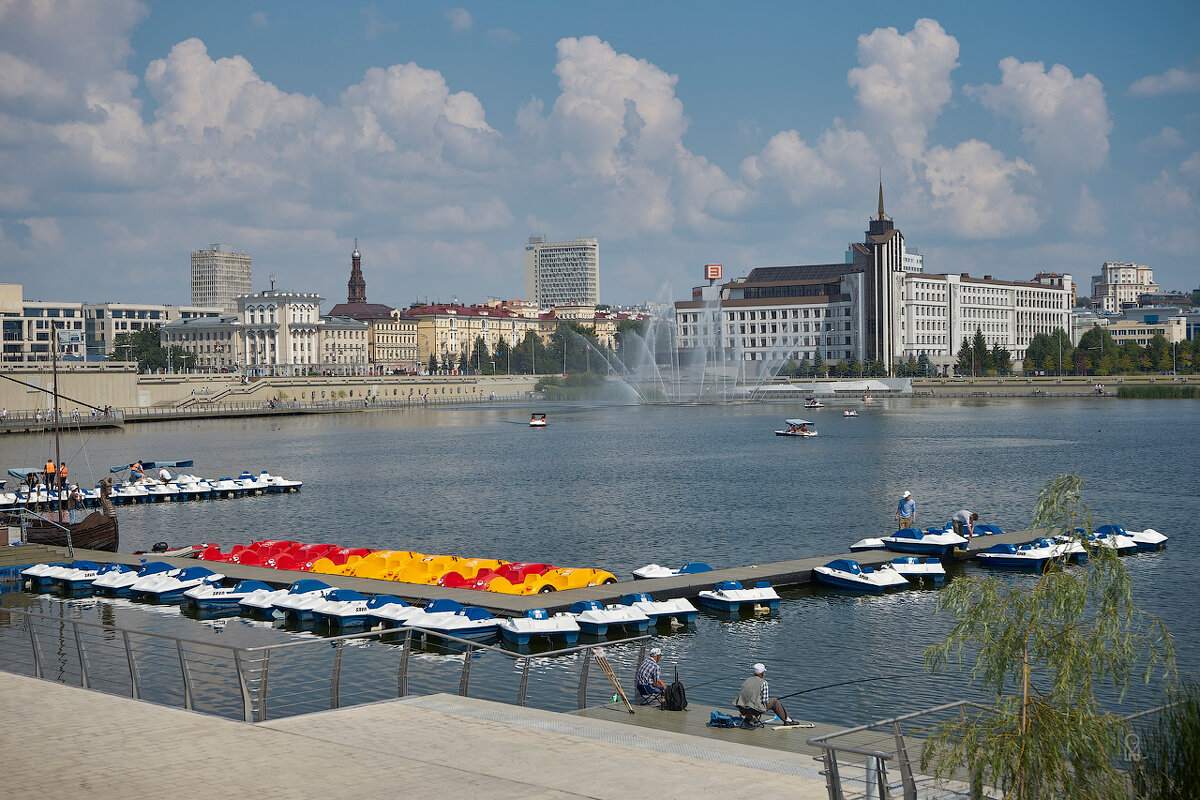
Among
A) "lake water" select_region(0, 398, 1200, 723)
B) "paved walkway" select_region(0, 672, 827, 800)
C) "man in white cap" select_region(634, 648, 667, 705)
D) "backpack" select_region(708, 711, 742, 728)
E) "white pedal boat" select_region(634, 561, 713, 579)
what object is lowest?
"lake water" select_region(0, 398, 1200, 723)

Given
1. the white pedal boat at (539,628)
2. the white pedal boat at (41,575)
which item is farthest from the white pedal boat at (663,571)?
Answer: the white pedal boat at (41,575)

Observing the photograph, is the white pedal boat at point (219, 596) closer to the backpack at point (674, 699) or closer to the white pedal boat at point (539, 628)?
the white pedal boat at point (539, 628)

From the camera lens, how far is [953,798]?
44.1 ft

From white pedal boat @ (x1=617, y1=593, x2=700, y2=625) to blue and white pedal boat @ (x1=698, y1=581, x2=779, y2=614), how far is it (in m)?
1.33

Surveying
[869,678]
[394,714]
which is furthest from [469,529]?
[394,714]

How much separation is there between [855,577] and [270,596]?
19.7 metres

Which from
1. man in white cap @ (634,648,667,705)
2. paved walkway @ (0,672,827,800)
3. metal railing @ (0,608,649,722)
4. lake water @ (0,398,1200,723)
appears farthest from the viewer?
lake water @ (0,398,1200,723)

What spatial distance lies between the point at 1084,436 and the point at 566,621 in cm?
9435

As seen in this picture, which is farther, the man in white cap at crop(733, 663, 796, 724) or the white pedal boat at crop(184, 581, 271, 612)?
the white pedal boat at crop(184, 581, 271, 612)

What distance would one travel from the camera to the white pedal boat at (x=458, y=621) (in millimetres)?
32125

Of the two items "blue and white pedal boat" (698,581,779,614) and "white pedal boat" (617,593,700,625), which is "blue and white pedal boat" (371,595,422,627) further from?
"blue and white pedal boat" (698,581,779,614)

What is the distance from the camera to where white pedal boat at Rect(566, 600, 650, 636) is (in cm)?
3322

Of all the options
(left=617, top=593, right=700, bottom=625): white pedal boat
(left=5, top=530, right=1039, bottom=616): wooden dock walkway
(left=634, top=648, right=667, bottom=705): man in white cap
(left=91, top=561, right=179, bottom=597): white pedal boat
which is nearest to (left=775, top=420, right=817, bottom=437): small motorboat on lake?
(left=5, top=530, right=1039, bottom=616): wooden dock walkway

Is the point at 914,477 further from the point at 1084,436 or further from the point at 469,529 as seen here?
the point at 1084,436
